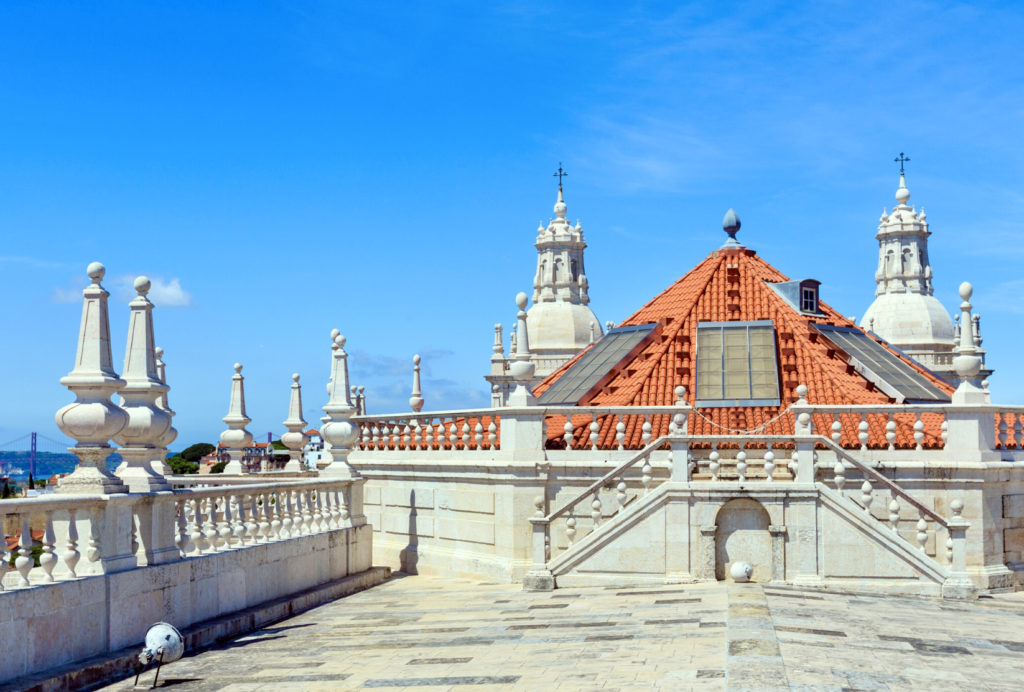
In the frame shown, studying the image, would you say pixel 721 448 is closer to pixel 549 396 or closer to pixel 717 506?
pixel 717 506

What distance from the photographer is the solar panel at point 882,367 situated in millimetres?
22609

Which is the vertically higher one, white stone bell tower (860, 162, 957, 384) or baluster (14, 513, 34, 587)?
white stone bell tower (860, 162, 957, 384)

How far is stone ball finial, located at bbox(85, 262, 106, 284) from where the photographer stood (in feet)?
39.7

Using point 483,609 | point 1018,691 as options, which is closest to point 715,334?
point 483,609

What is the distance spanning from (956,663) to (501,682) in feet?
14.6

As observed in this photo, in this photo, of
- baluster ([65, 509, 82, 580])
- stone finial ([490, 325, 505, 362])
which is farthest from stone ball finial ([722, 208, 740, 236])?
stone finial ([490, 325, 505, 362])

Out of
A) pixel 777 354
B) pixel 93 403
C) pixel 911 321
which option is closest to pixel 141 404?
pixel 93 403

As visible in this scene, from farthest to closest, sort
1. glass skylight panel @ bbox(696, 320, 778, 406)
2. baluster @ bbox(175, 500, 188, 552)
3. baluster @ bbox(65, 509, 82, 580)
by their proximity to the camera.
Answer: glass skylight panel @ bbox(696, 320, 778, 406)
baluster @ bbox(175, 500, 188, 552)
baluster @ bbox(65, 509, 82, 580)

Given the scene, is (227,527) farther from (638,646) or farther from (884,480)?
(884,480)

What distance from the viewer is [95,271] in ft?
39.7

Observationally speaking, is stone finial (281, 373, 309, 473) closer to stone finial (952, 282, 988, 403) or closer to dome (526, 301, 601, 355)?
stone finial (952, 282, 988, 403)

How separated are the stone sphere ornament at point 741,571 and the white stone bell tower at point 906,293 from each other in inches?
2489

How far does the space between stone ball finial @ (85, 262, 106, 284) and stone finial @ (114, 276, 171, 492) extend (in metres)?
1.23

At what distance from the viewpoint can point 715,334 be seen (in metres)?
23.7
